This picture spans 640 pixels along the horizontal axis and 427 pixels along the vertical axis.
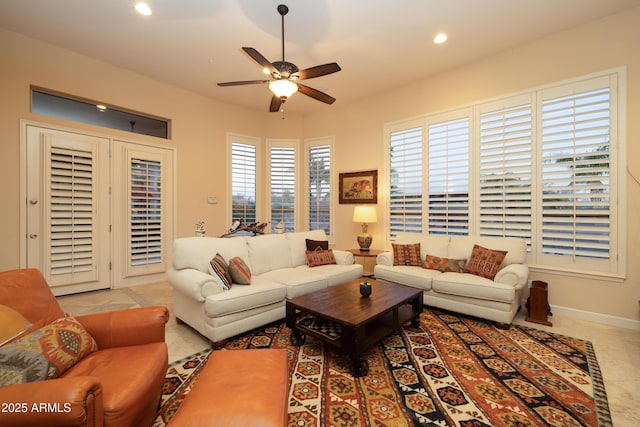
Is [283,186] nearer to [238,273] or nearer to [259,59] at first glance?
[238,273]

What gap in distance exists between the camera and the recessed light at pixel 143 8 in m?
2.90

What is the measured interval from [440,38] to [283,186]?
3.80 m

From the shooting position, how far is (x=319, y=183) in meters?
5.89

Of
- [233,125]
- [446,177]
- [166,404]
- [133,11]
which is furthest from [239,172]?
[166,404]

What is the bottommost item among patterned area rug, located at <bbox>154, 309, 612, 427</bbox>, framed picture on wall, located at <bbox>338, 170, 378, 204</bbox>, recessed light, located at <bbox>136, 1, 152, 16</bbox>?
patterned area rug, located at <bbox>154, 309, 612, 427</bbox>

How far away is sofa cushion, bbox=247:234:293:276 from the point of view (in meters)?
3.54

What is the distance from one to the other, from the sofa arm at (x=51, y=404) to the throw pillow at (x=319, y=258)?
2.95 meters

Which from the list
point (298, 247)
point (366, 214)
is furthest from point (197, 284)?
point (366, 214)

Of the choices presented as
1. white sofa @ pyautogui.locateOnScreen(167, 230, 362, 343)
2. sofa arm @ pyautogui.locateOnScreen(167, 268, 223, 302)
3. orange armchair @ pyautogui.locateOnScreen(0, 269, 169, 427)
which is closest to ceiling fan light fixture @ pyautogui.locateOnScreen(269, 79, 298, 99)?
white sofa @ pyautogui.locateOnScreen(167, 230, 362, 343)

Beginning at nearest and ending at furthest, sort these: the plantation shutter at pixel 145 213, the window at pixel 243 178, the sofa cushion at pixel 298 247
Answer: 1. the sofa cushion at pixel 298 247
2. the plantation shutter at pixel 145 213
3. the window at pixel 243 178

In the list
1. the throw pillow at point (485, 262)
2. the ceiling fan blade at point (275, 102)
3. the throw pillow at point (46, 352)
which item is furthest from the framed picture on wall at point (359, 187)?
the throw pillow at point (46, 352)

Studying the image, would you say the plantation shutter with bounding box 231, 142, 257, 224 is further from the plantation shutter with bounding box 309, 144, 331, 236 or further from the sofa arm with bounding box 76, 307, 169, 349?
the sofa arm with bounding box 76, 307, 169, 349

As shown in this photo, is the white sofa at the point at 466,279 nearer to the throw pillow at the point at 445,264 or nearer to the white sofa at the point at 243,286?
the throw pillow at the point at 445,264

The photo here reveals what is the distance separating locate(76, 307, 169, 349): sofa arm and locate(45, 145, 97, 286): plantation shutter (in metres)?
3.03
